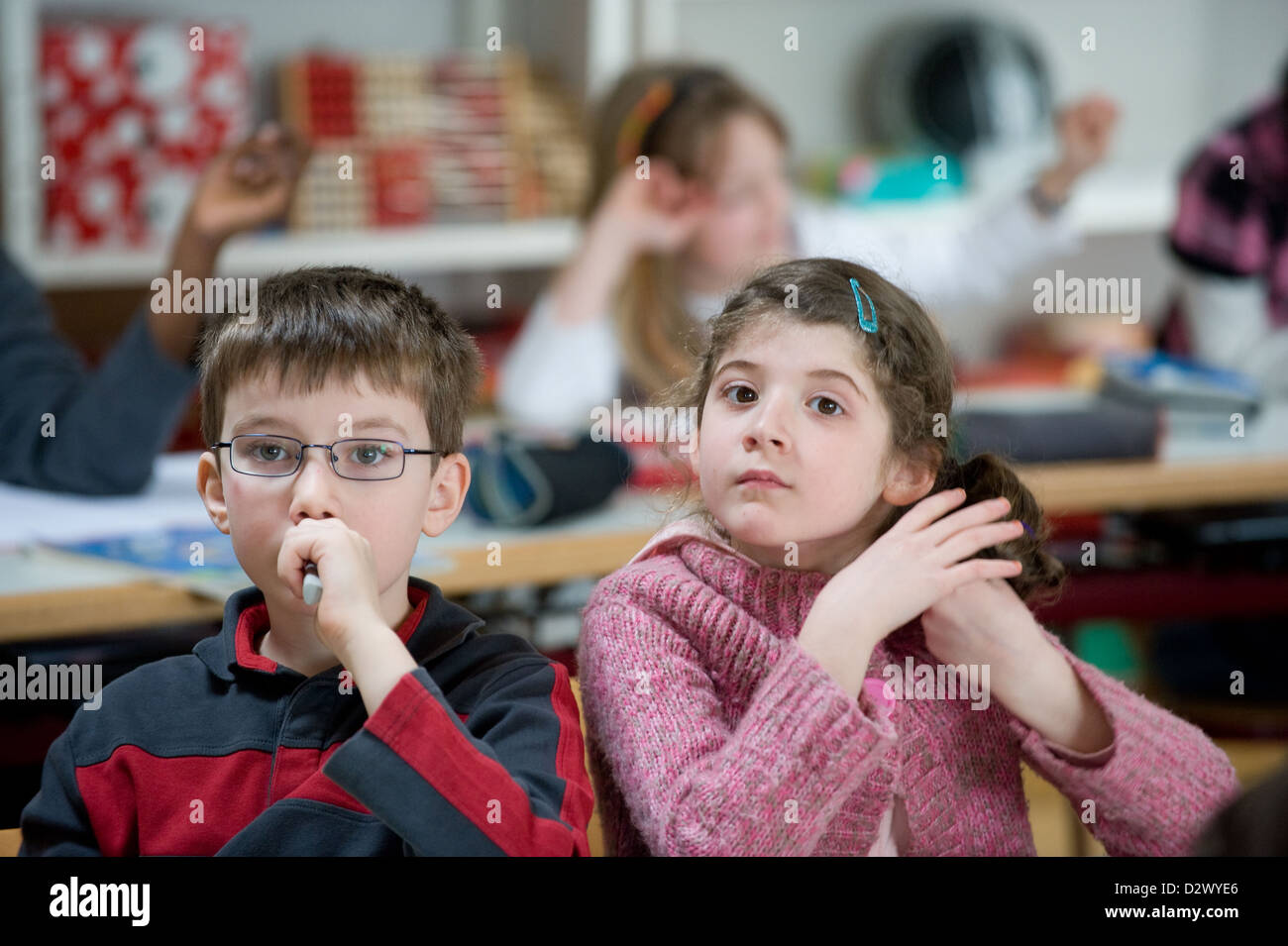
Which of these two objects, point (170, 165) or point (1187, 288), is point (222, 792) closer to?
point (170, 165)

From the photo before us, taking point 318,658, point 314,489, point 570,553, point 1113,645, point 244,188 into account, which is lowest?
point 1113,645

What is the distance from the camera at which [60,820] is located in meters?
0.80

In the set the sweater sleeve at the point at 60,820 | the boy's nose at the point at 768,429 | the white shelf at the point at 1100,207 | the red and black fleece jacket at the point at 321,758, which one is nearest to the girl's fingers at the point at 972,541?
the boy's nose at the point at 768,429

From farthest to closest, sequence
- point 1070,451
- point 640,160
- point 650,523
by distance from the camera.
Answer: point 640,160, point 1070,451, point 650,523

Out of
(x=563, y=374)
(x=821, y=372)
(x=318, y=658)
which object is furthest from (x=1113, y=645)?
(x=318, y=658)

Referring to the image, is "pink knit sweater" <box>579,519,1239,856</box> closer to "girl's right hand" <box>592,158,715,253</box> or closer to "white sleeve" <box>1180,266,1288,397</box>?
"girl's right hand" <box>592,158,715,253</box>

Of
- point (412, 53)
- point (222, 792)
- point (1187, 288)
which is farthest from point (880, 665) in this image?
point (412, 53)

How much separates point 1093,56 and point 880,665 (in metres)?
3.00

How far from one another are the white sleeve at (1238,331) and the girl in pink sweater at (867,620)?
5.67 ft

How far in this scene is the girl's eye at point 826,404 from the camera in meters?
0.85

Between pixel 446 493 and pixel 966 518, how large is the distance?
0.30m

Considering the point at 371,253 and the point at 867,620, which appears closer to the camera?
the point at 867,620

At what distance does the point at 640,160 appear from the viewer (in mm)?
2268

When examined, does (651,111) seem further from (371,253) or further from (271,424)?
(271,424)
